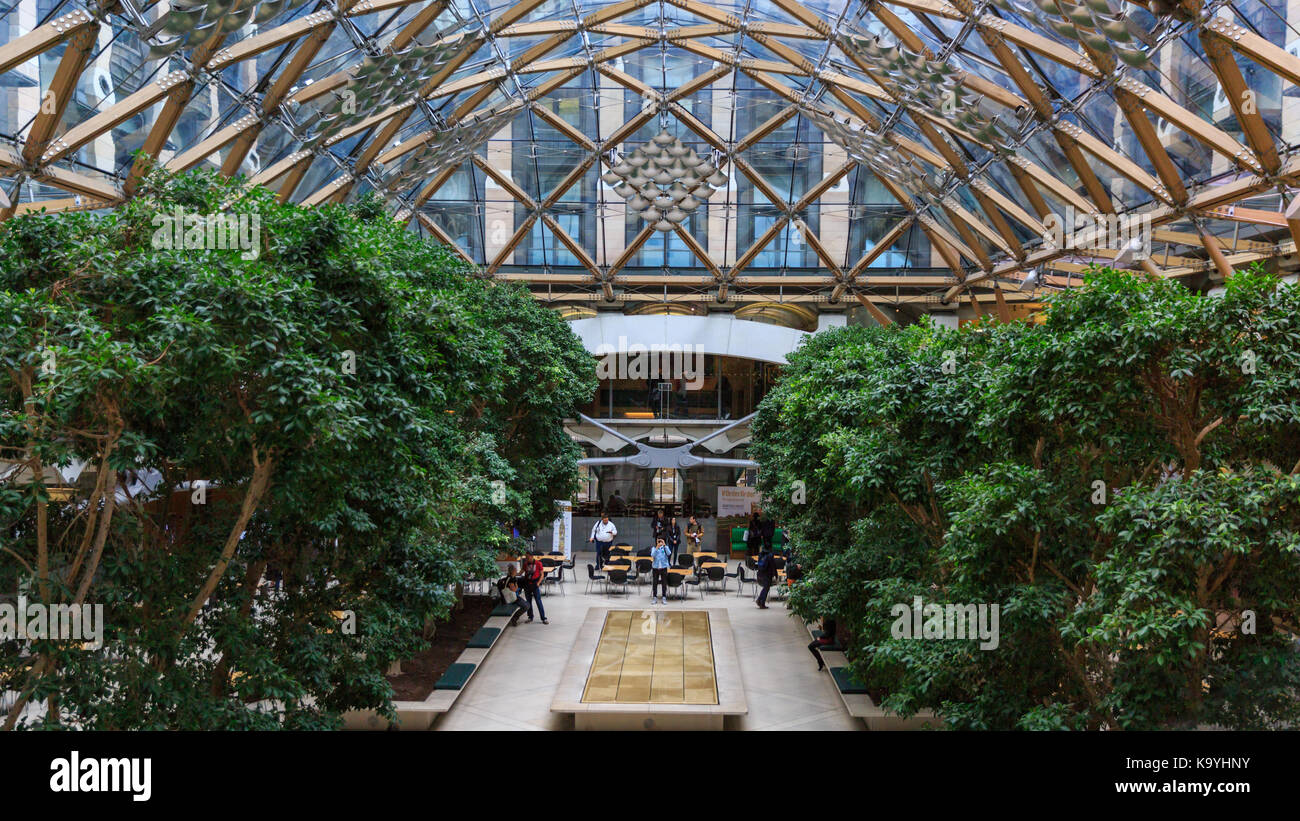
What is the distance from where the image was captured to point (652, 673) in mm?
15820

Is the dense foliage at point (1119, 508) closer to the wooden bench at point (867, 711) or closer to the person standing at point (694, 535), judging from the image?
the wooden bench at point (867, 711)

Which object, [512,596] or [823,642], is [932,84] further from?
[512,596]

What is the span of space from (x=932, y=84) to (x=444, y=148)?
14.3 metres

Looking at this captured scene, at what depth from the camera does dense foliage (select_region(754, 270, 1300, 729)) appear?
700cm

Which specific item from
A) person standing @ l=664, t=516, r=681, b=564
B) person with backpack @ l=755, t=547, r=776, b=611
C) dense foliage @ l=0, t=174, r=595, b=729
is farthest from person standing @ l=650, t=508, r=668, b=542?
dense foliage @ l=0, t=174, r=595, b=729

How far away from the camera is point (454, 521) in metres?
16.9

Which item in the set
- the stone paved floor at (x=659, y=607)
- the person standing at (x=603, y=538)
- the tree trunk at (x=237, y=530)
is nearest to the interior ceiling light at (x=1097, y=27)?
the stone paved floor at (x=659, y=607)

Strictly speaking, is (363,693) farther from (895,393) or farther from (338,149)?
(338,149)

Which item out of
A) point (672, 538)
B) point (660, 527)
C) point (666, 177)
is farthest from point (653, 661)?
point (666, 177)

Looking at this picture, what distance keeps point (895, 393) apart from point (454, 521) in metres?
9.12

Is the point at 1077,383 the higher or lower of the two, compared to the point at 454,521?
higher

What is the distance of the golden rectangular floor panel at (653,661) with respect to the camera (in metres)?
14.4
